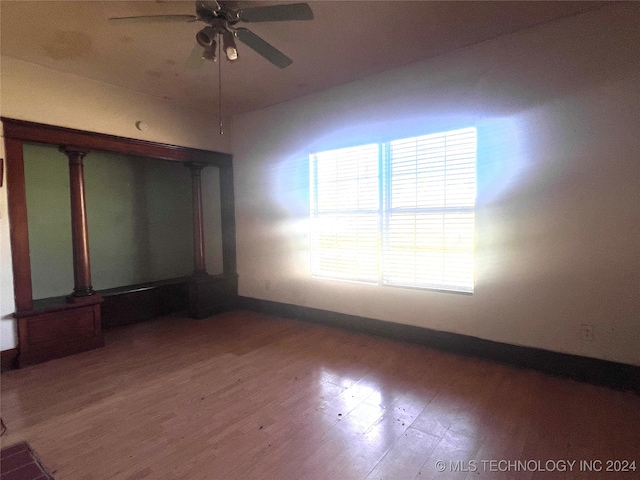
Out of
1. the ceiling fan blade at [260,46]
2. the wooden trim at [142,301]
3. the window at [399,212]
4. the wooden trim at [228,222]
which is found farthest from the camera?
the wooden trim at [228,222]

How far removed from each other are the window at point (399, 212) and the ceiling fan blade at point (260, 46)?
1458mm

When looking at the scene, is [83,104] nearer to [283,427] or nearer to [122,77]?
[122,77]

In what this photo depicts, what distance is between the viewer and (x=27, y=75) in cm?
309

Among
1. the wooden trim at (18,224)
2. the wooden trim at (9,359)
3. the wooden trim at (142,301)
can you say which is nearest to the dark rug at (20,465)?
the wooden trim at (9,359)

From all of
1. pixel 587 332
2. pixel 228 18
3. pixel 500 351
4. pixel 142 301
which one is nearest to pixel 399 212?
pixel 500 351

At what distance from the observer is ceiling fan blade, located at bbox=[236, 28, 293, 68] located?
2.21m

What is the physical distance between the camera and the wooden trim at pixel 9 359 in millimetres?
2967

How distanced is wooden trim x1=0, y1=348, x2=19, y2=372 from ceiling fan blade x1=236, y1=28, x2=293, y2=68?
3421mm

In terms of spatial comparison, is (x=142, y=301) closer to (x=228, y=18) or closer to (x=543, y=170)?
(x=228, y=18)

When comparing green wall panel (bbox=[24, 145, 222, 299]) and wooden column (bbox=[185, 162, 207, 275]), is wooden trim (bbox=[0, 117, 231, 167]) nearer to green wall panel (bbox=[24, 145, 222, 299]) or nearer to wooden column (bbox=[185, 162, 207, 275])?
wooden column (bbox=[185, 162, 207, 275])

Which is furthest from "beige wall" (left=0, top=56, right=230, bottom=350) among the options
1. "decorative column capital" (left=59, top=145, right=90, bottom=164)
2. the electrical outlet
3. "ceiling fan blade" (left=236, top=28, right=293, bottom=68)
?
the electrical outlet

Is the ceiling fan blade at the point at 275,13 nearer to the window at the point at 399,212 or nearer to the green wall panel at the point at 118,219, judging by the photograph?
the window at the point at 399,212

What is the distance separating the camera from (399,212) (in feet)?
11.3

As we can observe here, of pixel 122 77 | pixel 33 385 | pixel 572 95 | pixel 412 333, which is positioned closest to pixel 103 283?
pixel 33 385
